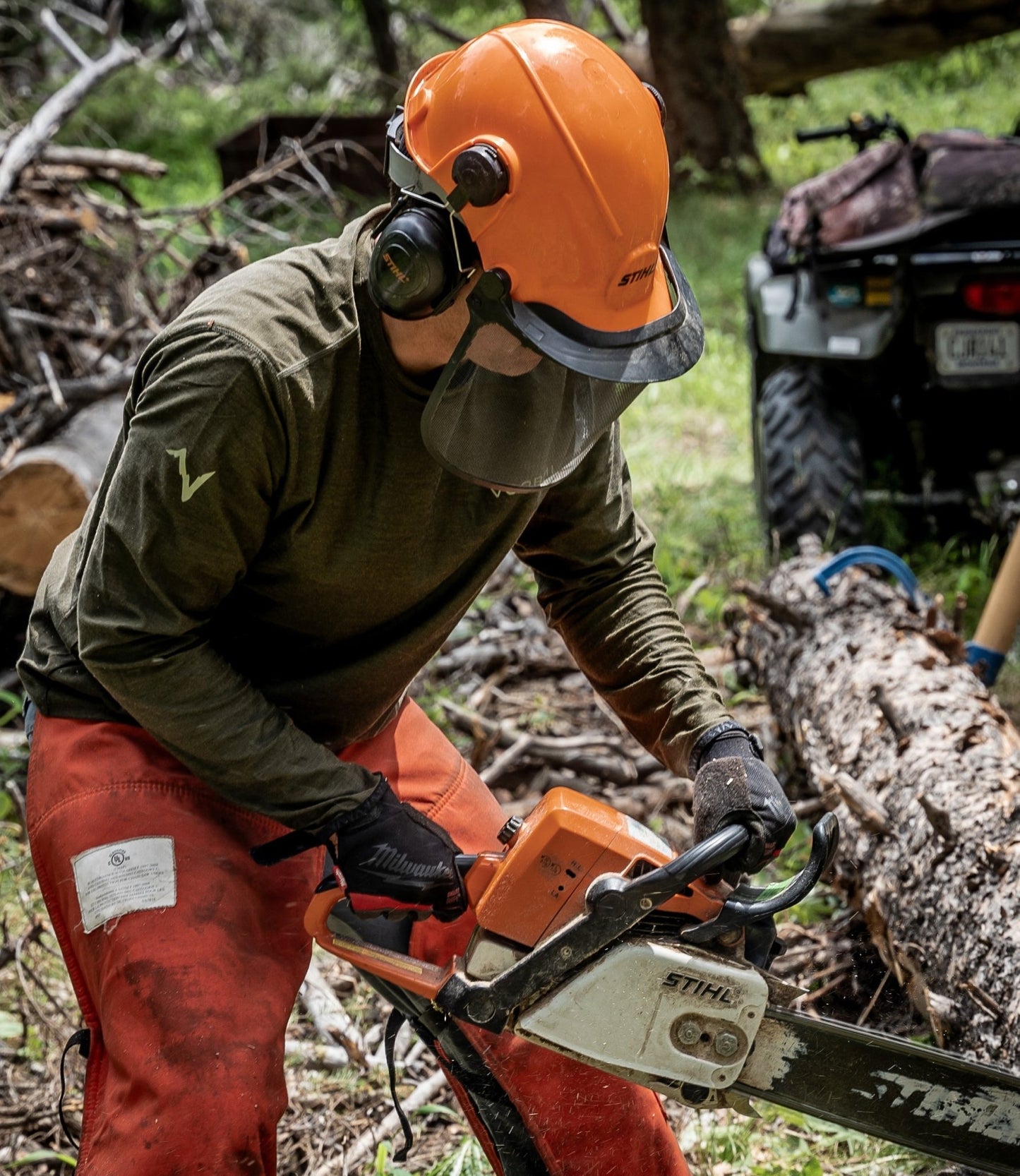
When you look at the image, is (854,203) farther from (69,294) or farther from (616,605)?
(69,294)

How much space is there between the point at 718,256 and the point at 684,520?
13.8 ft

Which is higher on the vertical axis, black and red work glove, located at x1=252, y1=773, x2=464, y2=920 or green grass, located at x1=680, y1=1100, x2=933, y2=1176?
black and red work glove, located at x1=252, y1=773, x2=464, y2=920

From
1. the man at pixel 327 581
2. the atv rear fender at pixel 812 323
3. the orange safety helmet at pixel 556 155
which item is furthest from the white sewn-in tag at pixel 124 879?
the atv rear fender at pixel 812 323

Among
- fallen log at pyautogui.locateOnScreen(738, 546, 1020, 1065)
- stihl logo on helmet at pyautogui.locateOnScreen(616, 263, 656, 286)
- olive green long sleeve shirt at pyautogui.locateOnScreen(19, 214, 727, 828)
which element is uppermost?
stihl logo on helmet at pyautogui.locateOnScreen(616, 263, 656, 286)

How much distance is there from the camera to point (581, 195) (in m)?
1.59

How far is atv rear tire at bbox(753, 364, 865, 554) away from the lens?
165 inches

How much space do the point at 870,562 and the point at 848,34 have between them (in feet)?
27.4

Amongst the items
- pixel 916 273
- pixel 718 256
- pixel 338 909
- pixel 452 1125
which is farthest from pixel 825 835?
pixel 718 256

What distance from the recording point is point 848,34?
1012 centimetres

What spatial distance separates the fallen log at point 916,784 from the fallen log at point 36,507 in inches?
79.9

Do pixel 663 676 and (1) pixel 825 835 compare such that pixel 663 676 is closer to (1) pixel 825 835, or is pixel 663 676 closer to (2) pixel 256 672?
(1) pixel 825 835

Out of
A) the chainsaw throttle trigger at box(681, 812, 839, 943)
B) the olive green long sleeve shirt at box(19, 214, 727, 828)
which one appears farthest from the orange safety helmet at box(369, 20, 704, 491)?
the chainsaw throttle trigger at box(681, 812, 839, 943)

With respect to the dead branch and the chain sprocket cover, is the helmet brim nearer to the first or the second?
the chain sprocket cover

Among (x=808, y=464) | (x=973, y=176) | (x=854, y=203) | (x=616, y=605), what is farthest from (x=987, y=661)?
(x=854, y=203)
